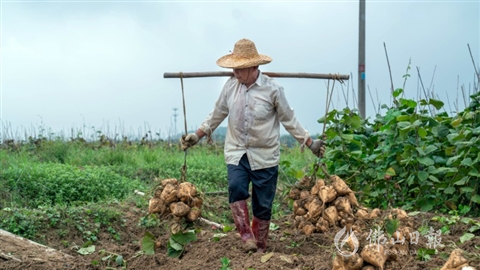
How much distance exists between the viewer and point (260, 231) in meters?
5.58

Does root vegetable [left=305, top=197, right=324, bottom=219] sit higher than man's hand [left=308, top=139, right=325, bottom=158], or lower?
lower

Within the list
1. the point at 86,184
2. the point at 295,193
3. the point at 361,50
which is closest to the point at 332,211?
the point at 295,193

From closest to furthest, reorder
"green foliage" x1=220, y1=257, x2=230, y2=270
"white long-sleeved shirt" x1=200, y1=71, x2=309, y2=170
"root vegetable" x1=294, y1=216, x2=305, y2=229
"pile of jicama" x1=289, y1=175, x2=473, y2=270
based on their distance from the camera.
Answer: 1. "green foliage" x1=220, y1=257, x2=230, y2=270
2. "white long-sleeved shirt" x1=200, y1=71, x2=309, y2=170
3. "pile of jicama" x1=289, y1=175, x2=473, y2=270
4. "root vegetable" x1=294, y1=216, x2=305, y2=229

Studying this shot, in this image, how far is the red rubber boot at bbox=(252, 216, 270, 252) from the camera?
5.56m

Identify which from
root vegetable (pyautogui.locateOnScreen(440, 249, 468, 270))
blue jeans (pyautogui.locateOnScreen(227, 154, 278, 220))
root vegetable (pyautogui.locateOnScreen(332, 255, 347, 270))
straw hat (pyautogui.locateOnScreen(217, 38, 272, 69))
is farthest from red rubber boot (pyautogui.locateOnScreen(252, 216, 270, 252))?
root vegetable (pyautogui.locateOnScreen(440, 249, 468, 270))

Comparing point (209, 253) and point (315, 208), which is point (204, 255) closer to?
point (209, 253)

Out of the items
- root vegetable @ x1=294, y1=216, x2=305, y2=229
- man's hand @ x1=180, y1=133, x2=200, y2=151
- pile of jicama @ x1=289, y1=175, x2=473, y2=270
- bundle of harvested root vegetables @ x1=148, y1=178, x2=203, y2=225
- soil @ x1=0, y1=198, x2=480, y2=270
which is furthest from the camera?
root vegetable @ x1=294, y1=216, x2=305, y2=229

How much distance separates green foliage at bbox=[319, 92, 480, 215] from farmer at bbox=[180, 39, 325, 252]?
1.92 meters

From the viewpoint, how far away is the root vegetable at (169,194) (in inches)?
238

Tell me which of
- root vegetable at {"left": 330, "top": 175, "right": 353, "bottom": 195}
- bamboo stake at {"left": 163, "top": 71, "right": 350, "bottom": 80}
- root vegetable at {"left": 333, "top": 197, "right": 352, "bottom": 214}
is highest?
bamboo stake at {"left": 163, "top": 71, "right": 350, "bottom": 80}

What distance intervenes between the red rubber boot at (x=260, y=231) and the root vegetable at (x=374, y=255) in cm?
170

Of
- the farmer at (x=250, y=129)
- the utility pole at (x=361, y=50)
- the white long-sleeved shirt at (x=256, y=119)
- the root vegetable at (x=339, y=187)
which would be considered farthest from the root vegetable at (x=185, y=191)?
the utility pole at (x=361, y=50)

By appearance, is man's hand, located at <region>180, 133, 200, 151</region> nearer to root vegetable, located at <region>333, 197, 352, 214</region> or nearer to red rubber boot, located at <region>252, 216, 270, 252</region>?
red rubber boot, located at <region>252, 216, 270, 252</region>

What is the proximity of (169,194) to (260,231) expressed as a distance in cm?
95
